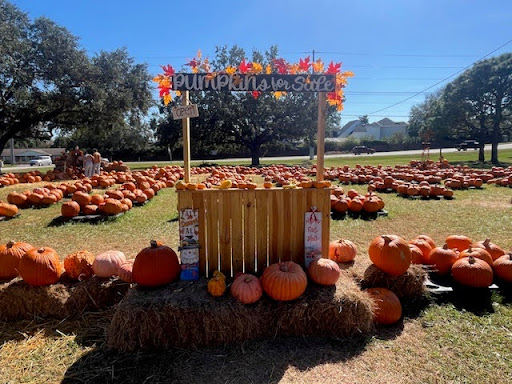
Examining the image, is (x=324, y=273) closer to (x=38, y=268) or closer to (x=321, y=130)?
(x=321, y=130)

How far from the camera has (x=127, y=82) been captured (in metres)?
23.2

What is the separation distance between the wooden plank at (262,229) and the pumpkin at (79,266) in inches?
72.6

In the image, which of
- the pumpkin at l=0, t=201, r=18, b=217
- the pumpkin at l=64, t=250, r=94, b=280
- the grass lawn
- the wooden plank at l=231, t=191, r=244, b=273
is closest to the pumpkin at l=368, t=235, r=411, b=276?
the grass lawn

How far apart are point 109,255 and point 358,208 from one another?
5.85m

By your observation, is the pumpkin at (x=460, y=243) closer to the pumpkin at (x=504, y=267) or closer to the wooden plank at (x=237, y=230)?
the pumpkin at (x=504, y=267)

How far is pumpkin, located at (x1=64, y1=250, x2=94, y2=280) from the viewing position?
3.75 metres

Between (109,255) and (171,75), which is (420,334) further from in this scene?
(171,75)

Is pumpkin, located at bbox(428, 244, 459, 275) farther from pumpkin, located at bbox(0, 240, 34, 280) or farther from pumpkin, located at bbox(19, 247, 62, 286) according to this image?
pumpkin, located at bbox(0, 240, 34, 280)

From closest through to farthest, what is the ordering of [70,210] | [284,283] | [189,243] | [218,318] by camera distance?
[218,318] < [284,283] < [189,243] < [70,210]

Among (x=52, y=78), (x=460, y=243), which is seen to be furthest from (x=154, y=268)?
(x=52, y=78)

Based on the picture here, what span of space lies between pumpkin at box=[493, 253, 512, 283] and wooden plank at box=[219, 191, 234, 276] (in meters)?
3.08

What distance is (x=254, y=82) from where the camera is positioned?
3670 millimetres

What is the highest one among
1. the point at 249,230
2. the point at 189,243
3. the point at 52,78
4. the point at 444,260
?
the point at 52,78

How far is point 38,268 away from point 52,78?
20232 millimetres
